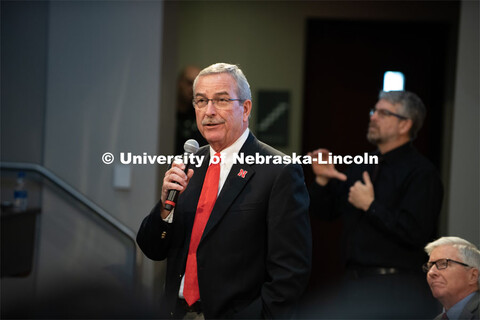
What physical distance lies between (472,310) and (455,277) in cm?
15

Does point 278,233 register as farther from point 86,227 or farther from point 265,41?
point 265,41

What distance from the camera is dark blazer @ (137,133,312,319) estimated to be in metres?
1.93

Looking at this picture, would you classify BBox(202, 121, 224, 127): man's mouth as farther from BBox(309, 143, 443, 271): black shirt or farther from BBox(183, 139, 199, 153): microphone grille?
BBox(309, 143, 443, 271): black shirt

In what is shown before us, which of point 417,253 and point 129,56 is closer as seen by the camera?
point 417,253

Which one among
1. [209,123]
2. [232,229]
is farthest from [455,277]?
[209,123]

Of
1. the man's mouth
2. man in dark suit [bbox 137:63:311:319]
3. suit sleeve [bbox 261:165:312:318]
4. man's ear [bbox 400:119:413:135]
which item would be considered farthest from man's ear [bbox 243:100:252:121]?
man's ear [bbox 400:119:413:135]

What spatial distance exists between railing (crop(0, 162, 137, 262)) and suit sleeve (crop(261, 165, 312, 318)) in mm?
1735

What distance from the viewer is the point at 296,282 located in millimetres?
1926

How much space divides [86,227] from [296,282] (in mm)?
2157

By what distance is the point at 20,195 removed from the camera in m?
3.64

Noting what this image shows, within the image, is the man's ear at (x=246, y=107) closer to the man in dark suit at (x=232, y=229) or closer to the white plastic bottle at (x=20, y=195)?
the man in dark suit at (x=232, y=229)

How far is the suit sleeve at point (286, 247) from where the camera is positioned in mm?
1915

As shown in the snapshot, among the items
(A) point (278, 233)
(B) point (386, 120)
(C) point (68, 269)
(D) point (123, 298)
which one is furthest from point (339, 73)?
(D) point (123, 298)

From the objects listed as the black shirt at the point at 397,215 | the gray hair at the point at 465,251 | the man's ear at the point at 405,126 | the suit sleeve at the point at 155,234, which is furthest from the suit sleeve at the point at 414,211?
the suit sleeve at the point at 155,234
